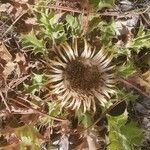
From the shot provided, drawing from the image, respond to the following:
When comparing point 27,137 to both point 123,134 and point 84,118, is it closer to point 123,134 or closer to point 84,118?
point 84,118

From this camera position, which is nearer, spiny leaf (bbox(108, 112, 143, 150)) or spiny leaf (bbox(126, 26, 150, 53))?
spiny leaf (bbox(108, 112, 143, 150))

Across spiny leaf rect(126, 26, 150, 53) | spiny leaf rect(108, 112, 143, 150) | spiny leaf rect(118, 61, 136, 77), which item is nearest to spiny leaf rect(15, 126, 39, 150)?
spiny leaf rect(108, 112, 143, 150)

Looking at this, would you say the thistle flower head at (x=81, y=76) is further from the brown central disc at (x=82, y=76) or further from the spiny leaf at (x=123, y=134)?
the spiny leaf at (x=123, y=134)

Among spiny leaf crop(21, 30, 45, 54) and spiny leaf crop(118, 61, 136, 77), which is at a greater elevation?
spiny leaf crop(21, 30, 45, 54)

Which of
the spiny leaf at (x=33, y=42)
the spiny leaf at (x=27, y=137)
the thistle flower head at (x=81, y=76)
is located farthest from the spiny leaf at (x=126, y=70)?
the spiny leaf at (x=27, y=137)

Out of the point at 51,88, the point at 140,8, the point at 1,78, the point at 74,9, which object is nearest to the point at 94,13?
the point at 74,9

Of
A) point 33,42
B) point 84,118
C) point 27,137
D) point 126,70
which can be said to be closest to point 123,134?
point 84,118

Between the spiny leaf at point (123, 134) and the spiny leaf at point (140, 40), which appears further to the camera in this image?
the spiny leaf at point (140, 40)

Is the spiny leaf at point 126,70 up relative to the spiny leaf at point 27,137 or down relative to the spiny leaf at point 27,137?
up

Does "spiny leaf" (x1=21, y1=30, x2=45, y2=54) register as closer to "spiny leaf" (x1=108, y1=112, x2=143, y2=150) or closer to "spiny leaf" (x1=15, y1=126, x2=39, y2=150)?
"spiny leaf" (x1=15, y1=126, x2=39, y2=150)
